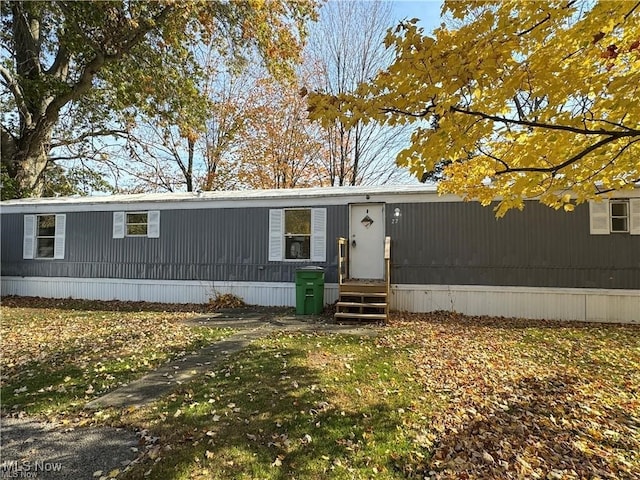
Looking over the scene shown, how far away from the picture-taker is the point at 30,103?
1250 centimetres

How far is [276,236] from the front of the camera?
9.61 m

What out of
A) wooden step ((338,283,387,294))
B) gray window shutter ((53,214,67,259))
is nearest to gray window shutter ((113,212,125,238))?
gray window shutter ((53,214,67,259))

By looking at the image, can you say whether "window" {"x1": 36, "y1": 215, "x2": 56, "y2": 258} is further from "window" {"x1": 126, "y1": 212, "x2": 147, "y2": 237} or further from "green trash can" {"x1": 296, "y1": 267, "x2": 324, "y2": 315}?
"green trash can" {"x1": 296, "y1": 267, "x2": 324, "y2": 315}

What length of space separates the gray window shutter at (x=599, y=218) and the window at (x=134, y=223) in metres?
11.1

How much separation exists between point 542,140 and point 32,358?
7.51 metres

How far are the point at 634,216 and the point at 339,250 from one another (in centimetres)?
651

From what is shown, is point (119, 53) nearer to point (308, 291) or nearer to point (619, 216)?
point (308, 291)

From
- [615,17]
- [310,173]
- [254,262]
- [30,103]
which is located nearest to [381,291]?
[254,262]

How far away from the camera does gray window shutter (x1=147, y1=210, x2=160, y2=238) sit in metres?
10.4

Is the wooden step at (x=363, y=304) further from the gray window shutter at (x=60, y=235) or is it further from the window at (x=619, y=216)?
the gray window shutter at (x=60, y=235)

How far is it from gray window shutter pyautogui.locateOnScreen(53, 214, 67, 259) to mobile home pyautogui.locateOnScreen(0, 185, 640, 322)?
0.04 m

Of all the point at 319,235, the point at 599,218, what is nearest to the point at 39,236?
the point at 319,235

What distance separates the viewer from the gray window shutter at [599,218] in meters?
7.98

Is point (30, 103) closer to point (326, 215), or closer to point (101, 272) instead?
point (101, 272)
